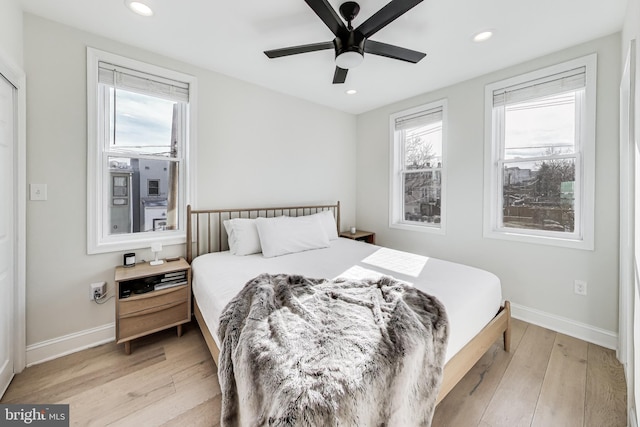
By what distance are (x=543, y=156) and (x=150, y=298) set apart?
3696mm

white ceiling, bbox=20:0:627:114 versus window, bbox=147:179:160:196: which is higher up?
white ceiling, bbox=20:0:627:114

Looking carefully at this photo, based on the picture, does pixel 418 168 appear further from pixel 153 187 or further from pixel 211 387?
pixel 211 387

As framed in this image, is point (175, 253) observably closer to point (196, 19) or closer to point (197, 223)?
point (197, 223)

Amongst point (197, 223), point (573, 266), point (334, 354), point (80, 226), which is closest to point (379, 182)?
point (573, 266)

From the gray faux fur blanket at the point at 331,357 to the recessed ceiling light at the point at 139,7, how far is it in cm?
205

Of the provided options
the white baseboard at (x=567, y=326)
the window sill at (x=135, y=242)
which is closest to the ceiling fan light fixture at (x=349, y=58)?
the window sill at (x=135, y=242)

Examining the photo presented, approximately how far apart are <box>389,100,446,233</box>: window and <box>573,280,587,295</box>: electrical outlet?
1234 millimetres

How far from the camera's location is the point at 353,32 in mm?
1718

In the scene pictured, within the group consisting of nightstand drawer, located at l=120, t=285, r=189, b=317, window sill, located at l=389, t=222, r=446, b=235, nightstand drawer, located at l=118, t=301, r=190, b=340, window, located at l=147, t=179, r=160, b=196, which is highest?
window, located at l=147, t=179, r=160, b=196

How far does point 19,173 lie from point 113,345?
1.46 metres

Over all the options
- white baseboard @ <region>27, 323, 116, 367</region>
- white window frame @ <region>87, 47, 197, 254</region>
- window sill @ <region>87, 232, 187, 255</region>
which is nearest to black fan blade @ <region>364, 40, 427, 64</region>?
white window frame @ <region>87, 47, 197, 254</region>

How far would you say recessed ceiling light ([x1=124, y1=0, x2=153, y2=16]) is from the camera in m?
1.76

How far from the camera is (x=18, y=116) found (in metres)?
1.79

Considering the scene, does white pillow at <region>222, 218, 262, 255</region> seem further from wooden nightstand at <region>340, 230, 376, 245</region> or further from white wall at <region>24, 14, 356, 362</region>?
wooden nightstand at <region>340, 230, 376, 245</region>
